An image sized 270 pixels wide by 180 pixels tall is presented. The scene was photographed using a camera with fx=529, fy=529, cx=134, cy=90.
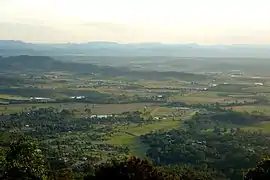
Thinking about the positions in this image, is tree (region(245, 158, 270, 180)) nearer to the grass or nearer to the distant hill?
the grass

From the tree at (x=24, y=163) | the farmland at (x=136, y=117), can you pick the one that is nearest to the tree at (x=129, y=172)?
the tree at (x=24, y=163)


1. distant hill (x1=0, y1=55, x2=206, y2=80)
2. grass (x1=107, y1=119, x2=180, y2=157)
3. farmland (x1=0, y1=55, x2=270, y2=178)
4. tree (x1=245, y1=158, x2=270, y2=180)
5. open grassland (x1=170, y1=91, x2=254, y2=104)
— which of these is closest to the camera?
tree (x1=245, y1=158, x2=270, y2=180)

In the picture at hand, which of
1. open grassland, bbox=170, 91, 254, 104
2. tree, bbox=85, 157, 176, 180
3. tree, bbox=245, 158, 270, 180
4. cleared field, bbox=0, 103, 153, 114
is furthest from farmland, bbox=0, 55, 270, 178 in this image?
tree, bbox=85, 157, 176, 180

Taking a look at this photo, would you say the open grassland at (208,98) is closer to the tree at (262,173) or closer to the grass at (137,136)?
the grass at (137,136)

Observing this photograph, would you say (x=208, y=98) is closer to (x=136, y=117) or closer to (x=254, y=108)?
(x=254, y=108)

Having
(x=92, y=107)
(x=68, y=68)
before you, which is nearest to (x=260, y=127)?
(x=92, y=107)

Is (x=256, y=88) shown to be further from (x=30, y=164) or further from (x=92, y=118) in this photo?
(x=30, y=164)

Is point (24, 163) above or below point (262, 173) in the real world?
above

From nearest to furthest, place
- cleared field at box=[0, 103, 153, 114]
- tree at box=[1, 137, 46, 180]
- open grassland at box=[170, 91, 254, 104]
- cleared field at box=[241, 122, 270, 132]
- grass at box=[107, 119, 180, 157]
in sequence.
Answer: tree at box=[1, 137, 46, 180]
grass at box=[107, 119, 180, 157]
cleared field at box=[241, 122, 270, 132]
cleared field at box=[0, 103, 153, 114]
open grassland at box=[170, 91, 254, 104]

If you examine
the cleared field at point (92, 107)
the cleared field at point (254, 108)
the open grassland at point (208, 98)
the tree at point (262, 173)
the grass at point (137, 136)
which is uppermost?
the tree at point (262, 173)
